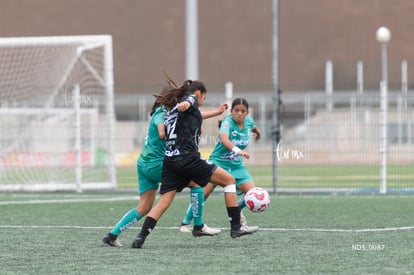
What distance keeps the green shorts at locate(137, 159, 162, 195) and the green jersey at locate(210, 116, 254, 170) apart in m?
1.56

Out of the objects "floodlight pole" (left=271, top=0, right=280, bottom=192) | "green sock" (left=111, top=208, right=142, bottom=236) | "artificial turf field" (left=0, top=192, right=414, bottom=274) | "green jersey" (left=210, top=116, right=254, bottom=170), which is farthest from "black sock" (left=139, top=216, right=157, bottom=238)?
"floodlight pole" (left=271, top=0, right=280, bottom=192)

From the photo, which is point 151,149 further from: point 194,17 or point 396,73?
point 396,73

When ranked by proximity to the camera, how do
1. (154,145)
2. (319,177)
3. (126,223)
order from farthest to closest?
(319,177)
(154,145)
(126,223)

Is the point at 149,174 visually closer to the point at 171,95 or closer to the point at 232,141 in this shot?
the point at 171,95

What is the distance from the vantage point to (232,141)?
41.1 feet

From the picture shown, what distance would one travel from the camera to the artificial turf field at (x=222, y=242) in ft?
28.5

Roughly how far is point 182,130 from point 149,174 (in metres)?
0.70

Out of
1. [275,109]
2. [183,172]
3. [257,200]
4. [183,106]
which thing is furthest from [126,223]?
[275,109]

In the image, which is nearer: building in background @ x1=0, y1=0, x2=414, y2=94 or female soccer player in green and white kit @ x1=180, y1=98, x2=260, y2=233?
female soccer player in green and white kit @ x1=180, y1=98, x2=260, y2=233

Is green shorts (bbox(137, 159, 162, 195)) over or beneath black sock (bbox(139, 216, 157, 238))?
over

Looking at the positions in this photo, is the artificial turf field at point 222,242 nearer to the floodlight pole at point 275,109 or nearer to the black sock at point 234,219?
the black sock at point 234,219

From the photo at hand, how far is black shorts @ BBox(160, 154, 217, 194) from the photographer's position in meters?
10.4

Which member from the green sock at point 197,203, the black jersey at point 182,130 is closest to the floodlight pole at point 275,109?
the green sock at point 197,203

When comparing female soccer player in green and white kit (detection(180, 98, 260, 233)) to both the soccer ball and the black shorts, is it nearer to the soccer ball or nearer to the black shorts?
the soccer ball
